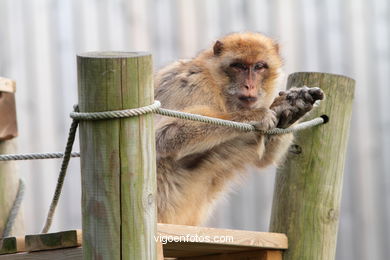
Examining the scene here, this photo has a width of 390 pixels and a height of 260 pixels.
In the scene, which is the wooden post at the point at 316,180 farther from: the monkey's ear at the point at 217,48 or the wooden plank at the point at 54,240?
the wooden plank at the point at 54,240

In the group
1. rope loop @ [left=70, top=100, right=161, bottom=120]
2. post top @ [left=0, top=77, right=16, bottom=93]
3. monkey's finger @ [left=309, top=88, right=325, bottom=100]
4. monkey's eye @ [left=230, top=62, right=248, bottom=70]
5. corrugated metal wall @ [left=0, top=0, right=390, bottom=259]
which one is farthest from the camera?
corrugated metal wall @ [left=0, top=0, right=390, bottom=259]

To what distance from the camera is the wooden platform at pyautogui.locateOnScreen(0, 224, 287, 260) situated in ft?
13.8

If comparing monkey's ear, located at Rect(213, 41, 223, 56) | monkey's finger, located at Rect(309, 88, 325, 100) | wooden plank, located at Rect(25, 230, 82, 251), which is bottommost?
wooden plank, located at Rect(25, 230, 82, 251)

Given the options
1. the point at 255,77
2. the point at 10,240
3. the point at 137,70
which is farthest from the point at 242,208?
the point at 137,70

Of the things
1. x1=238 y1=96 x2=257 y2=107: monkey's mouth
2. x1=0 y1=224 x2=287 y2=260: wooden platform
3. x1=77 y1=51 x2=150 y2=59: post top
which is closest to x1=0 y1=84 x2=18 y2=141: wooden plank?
x1=0 y1=224 x2=287 y2=260: wooden platform

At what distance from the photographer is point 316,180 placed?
16.7 feet

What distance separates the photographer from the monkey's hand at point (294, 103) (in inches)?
189

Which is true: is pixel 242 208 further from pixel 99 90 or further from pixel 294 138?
pixel 99 90

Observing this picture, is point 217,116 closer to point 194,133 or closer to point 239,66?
point 194,133

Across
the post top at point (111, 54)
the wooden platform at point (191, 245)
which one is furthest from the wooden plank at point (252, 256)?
the post top at point (111, 54)

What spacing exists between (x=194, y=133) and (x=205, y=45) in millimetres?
2853

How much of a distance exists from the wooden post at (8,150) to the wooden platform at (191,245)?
1.03m

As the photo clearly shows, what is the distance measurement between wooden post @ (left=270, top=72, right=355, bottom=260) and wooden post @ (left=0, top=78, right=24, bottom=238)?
4.98 feet

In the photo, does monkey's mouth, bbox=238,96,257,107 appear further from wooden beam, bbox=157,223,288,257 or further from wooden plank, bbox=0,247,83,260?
wooden plank, bbox=0,247,83,260
